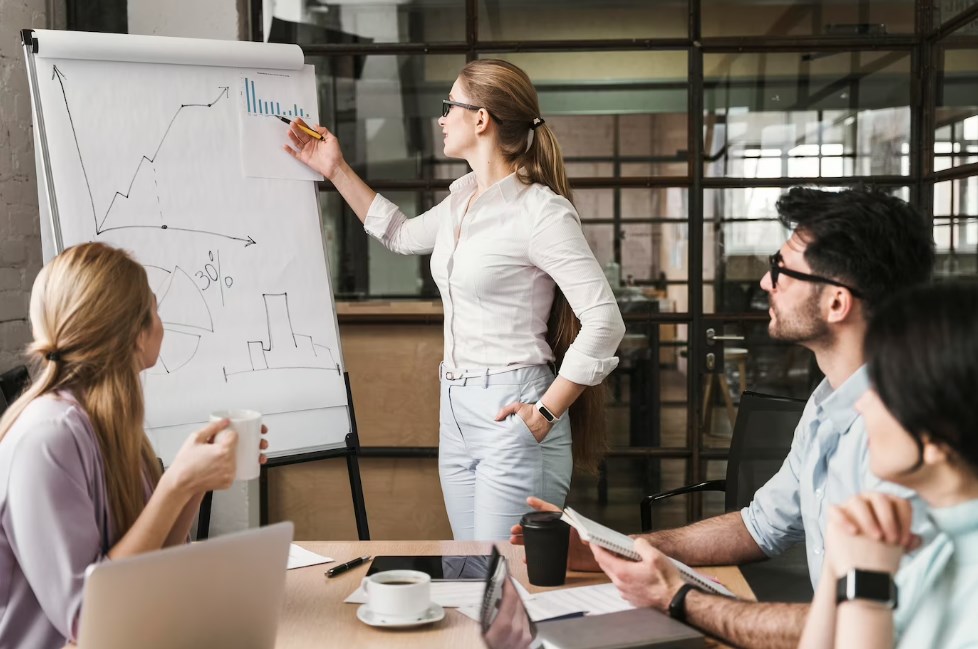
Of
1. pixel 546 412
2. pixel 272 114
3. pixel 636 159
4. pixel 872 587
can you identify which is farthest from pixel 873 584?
pixel 636 159

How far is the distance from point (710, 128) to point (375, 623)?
2386mm

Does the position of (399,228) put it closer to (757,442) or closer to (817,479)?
(757,442)

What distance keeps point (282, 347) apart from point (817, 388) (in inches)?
56.4

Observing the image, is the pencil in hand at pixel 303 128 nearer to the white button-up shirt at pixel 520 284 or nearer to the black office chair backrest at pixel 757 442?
the white button-up shirt at pixel 520 284

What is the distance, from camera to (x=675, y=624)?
1337 mm

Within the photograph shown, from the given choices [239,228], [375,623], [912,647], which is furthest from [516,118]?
[912,647]

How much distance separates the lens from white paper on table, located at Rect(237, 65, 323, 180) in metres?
2.52

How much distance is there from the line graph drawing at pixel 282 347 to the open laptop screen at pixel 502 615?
1.43 metres

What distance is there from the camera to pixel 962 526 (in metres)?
1.06

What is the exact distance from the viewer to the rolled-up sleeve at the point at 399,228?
268 centimetres

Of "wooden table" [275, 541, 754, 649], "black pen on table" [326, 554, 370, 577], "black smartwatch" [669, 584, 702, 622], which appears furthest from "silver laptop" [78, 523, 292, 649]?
"black smartwatch" [669, 584, 702, 622]

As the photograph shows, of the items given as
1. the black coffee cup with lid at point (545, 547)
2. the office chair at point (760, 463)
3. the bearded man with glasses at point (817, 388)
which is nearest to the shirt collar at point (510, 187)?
the bearded man with glasses at point (817, 388)

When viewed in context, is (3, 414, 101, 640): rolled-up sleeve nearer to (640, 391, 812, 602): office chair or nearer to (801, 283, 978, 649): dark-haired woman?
(801, 283, 978, 649): dark-haired woman

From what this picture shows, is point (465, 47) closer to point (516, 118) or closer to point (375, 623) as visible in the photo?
point (516, 118)
